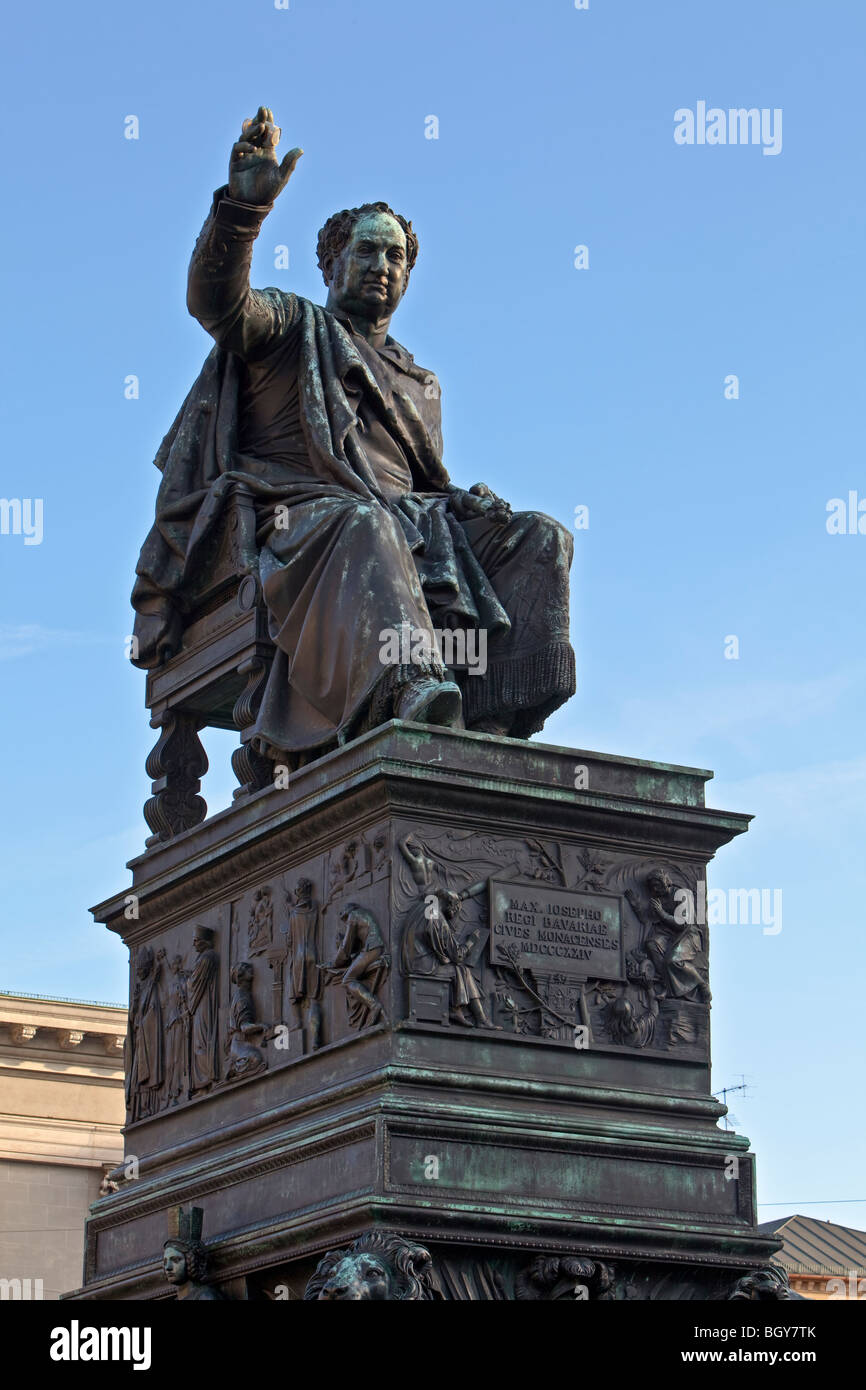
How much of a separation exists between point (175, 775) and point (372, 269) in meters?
3.02

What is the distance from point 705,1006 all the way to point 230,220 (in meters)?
4.58

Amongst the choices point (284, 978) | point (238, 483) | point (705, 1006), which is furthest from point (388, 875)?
point (238, 483)

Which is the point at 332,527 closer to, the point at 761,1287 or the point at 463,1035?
the point at 463,1035

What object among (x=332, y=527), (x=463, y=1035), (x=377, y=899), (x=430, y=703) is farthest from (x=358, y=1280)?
(x=332, y=527)

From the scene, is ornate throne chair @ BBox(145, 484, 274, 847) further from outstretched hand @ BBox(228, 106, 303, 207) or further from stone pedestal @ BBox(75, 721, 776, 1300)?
outstretched hand @ BBox(228, 106, 303, 207)

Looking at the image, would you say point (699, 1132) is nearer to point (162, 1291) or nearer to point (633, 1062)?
point (633, 1062)

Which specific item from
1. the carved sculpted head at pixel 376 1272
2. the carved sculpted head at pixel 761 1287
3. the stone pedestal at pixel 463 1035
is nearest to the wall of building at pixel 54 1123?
the stone pedestal at pixel 463 1035

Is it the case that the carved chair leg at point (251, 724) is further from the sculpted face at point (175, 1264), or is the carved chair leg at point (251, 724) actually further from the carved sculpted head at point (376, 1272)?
the carved sculpted head at point (376, 1272)

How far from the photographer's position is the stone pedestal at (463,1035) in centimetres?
1210

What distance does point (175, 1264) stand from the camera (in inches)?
508

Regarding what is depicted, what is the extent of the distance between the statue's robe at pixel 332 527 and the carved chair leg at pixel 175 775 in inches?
17.1

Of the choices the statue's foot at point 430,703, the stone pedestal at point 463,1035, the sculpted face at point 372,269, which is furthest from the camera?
the sculpted face at point 372,269

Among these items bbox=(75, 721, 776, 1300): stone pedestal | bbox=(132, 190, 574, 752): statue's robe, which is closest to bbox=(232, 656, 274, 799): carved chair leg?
bbox=(132, 190, 574, 752): statue's robe

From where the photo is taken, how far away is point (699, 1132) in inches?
508
